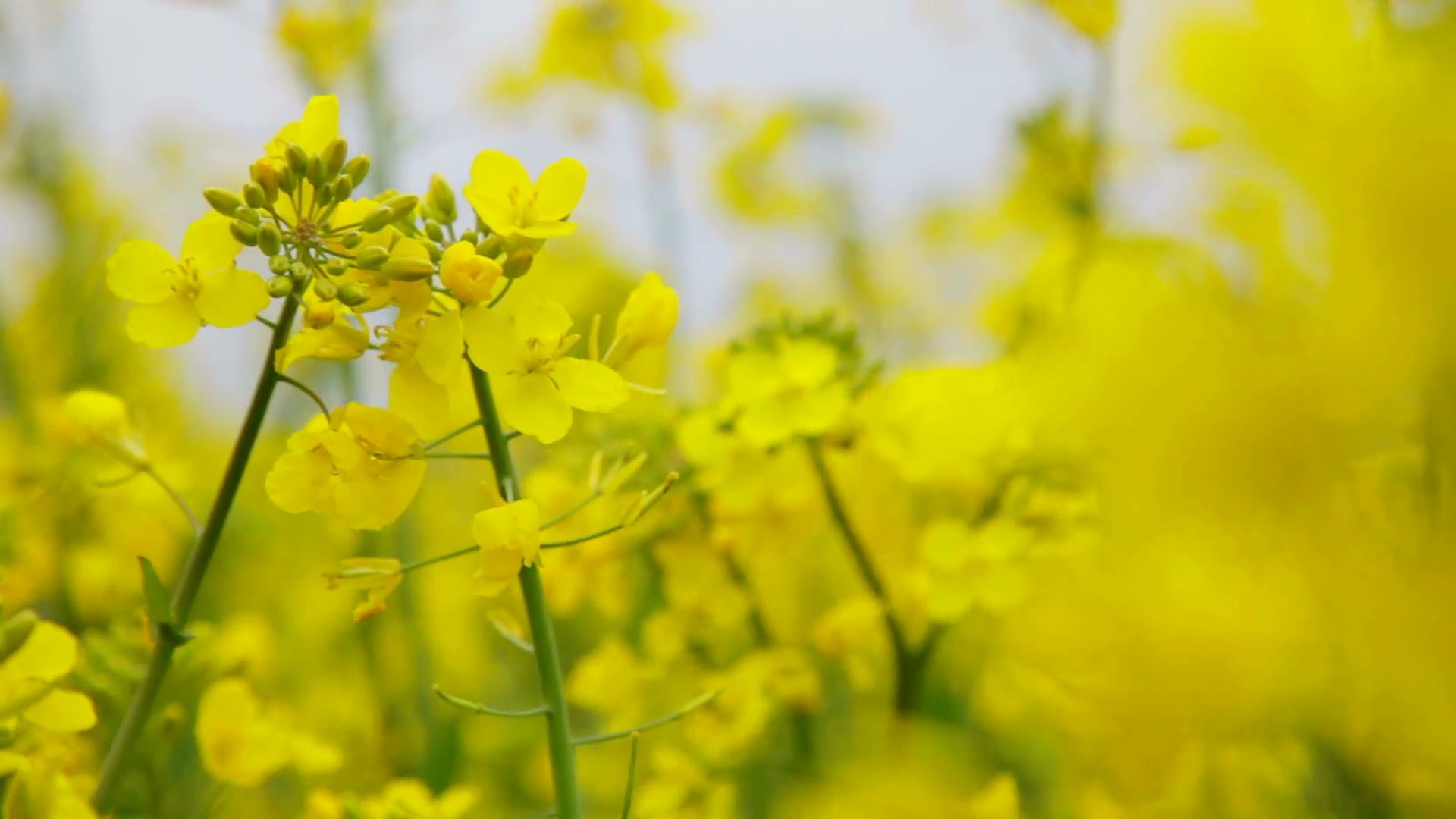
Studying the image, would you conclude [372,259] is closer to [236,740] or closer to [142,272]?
[142,272]

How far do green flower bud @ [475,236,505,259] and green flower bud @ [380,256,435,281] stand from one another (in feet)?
0.09

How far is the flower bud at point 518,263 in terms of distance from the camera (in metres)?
0.46

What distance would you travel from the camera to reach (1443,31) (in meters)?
0.30

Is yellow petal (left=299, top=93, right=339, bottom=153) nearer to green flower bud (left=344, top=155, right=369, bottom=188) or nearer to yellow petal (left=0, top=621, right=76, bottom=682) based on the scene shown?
green flower bud (left=344, top=155, right=369, bottom=188)

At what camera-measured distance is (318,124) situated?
0.47 metres

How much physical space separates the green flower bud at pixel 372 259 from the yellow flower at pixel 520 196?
0.05 m

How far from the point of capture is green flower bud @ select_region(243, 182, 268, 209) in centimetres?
45

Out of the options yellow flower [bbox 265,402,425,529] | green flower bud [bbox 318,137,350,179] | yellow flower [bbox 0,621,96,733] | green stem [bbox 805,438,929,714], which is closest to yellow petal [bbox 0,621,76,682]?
yellow flower [bbox 0,621,96,733]

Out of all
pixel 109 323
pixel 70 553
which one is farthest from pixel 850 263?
pixel 70 553

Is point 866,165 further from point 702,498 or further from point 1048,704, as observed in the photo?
point 1048,704

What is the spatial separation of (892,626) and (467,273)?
1.21 feet

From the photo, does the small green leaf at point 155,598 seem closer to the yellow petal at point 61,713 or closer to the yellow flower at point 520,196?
the yellow petal at point 61,713

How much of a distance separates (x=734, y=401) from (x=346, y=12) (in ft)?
3.06

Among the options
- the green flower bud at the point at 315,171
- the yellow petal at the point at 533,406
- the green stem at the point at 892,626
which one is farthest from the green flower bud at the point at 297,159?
the green stem at the point at 892,626
